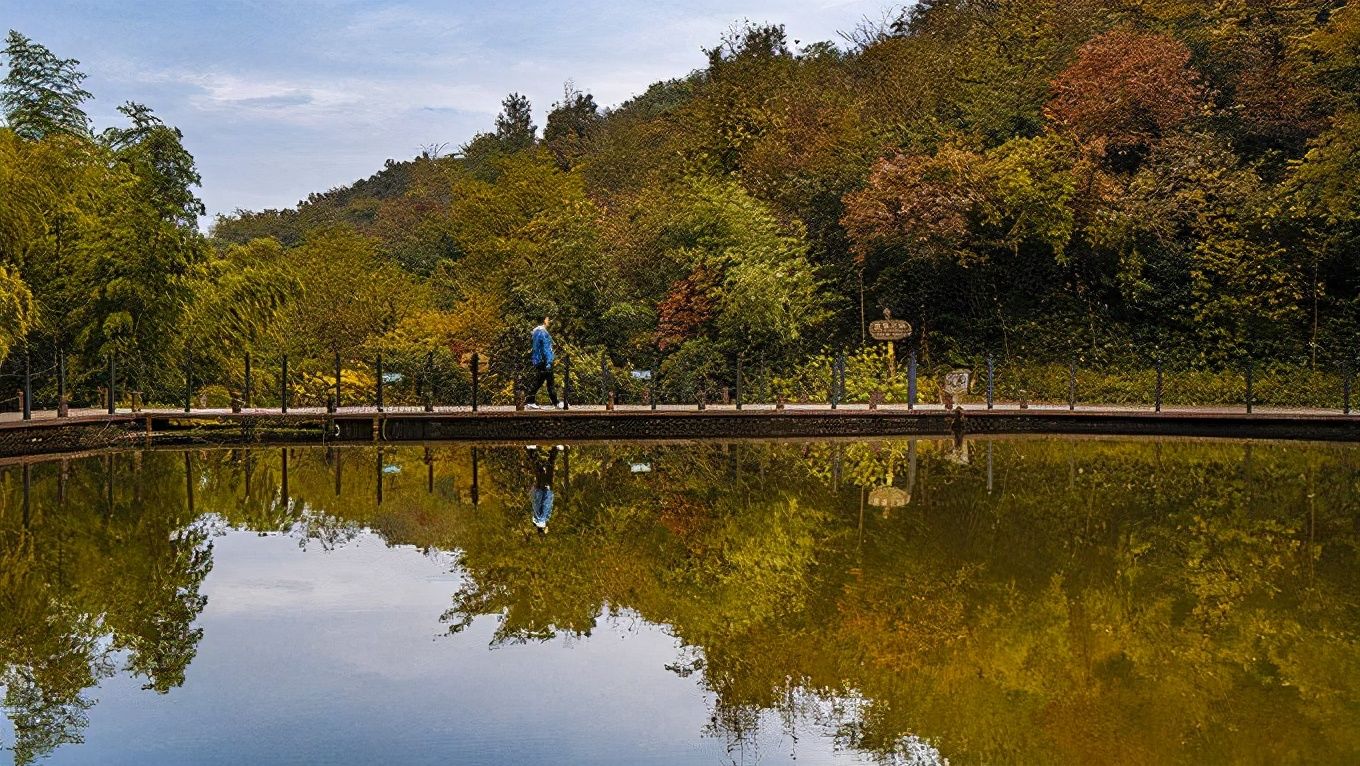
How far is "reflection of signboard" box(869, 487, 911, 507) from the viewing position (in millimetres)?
14586

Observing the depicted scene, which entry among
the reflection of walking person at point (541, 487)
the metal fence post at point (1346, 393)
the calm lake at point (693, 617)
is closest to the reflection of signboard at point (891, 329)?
the metal fence post at point (1346, 393)

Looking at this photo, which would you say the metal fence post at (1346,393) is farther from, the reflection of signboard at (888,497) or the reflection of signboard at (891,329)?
the reflection of signboard at (888,497)

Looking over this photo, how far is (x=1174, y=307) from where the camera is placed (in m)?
29.5

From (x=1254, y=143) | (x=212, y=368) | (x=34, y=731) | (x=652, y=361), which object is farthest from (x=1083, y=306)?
(x=34, y=731)

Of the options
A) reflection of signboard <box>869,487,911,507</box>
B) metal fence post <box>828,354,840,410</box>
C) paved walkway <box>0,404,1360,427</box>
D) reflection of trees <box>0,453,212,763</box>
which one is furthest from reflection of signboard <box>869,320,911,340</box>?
reflection of trees <box>0,453,212,763</box>

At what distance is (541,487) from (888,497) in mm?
4252

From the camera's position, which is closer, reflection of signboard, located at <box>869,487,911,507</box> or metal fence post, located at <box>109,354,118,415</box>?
reflection of signboard, located at <box>869,487,911,507</box>

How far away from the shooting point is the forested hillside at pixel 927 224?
82.3 feet

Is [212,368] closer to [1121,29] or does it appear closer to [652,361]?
[652,361]

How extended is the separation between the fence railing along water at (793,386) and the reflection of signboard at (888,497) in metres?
8.78

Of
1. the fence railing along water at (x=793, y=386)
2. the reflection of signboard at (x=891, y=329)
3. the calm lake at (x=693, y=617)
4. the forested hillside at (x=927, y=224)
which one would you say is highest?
the forested hillside at (x=927, y=224)

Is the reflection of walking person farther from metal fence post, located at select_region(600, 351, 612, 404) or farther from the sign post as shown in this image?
the sign post

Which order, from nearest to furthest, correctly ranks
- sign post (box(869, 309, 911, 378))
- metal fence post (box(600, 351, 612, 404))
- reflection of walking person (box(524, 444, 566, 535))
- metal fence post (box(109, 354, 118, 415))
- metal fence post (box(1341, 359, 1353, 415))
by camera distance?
reflection of walking person (box(524, 444, 566, 535)), metal fence post (box(109, 354, 118, 415)), metal fence post (box(1341, 359, 1353, 415)), metal fence post (box(600, 351, 612, 404)), sign post (box(869, 309, 911, 378))

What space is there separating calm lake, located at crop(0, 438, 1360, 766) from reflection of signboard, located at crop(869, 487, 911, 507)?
103 millimetres
